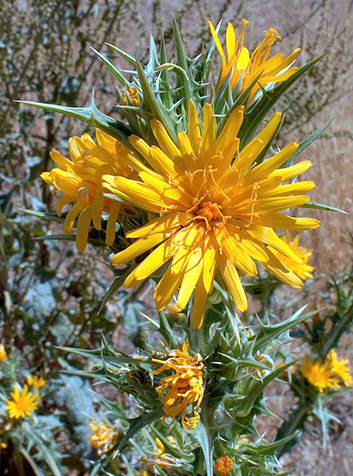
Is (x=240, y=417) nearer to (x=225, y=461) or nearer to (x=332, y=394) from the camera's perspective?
(x=225, y=461)

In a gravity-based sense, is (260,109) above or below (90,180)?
above

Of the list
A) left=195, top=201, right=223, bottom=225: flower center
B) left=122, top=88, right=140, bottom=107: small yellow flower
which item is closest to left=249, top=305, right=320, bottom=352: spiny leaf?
left=195, top=201, right=223, bottom=225: flower center

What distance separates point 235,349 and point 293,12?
8.71 m

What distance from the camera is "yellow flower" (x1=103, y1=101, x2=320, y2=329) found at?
1.31 m

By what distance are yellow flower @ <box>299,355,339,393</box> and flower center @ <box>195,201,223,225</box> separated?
2112 millimetres

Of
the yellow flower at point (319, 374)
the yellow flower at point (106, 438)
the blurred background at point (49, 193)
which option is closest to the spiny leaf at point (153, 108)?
the yellow flower at point (106, 438)

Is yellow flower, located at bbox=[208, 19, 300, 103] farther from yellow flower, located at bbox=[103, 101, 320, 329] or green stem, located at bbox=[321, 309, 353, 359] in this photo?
green stem, located at bbox=[321, 309, 353, 359]

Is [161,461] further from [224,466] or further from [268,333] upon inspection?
[268,333]

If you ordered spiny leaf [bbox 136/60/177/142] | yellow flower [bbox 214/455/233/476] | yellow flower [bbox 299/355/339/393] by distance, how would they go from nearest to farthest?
spiny leaf [bbox 136/60/177/142] < yellow flower [bbox 214/455/233/476] < yellow flower [bbox 299/355/339/393]

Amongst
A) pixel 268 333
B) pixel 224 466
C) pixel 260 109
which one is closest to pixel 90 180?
pixel 260 109

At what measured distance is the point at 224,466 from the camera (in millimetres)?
1765

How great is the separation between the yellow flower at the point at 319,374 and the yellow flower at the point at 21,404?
182 centimetres

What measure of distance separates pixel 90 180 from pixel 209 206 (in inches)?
15.1

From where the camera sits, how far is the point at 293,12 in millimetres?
8820
